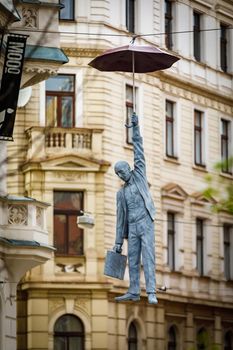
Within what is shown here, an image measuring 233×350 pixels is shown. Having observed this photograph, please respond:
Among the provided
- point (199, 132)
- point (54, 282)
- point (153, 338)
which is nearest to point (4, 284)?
point (54, 282)

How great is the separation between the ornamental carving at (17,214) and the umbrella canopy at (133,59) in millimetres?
12900

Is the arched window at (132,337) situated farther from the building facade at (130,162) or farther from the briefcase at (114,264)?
the briefcase at (114,264)

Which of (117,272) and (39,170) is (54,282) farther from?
(117,272)

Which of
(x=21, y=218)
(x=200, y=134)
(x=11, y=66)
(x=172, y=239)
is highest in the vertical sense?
(x=200, y=134)

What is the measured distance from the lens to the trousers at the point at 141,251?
1806 cm

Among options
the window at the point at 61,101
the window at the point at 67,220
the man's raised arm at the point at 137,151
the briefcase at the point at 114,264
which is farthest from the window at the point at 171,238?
the briefcase at the point at 114,264

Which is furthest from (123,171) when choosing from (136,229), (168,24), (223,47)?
(223,47)

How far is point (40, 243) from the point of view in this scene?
33.6 metres

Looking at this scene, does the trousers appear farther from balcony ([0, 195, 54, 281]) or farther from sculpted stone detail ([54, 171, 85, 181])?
sculpted stone detail ([54, 171, 85, 181])

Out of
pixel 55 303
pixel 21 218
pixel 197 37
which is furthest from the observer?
pixel 197 37

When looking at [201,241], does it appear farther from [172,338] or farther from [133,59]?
[133,59]

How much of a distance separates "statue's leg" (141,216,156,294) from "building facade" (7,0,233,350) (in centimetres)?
2551

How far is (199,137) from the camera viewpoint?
55.7 meters

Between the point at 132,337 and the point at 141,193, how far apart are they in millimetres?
32516
